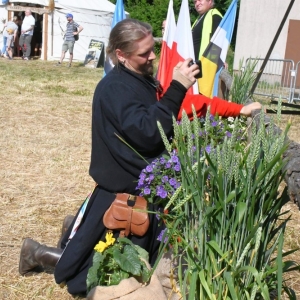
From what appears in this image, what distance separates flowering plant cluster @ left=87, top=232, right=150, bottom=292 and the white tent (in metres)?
20.4

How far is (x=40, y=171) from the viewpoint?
6.70 m

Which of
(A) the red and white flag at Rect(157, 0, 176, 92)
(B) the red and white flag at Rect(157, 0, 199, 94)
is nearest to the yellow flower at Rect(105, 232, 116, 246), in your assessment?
(A) the red and white flag at Rect(157, 0, 176, 92)

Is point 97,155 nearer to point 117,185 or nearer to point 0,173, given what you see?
point 117,185

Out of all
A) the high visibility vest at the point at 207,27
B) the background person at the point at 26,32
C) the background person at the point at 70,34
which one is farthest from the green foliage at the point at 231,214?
the background person at the point at 26,32

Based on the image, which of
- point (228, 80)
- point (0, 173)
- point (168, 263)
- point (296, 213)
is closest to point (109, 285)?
point (168, 263)

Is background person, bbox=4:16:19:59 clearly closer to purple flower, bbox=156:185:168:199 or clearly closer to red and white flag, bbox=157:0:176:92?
red and white flag, bbox=157:0:176:92

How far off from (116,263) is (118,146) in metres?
0.58

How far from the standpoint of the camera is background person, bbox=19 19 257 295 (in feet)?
10.1

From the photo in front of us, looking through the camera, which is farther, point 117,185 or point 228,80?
point 228,80

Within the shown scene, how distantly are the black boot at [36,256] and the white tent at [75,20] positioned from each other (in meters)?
19.7

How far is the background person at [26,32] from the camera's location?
2241 cm

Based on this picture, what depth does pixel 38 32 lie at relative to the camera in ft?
84.9

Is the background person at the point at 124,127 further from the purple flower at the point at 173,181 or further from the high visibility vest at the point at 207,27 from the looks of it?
the high visibility vest at the point at 207,27

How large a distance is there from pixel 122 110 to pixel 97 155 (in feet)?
1.10
